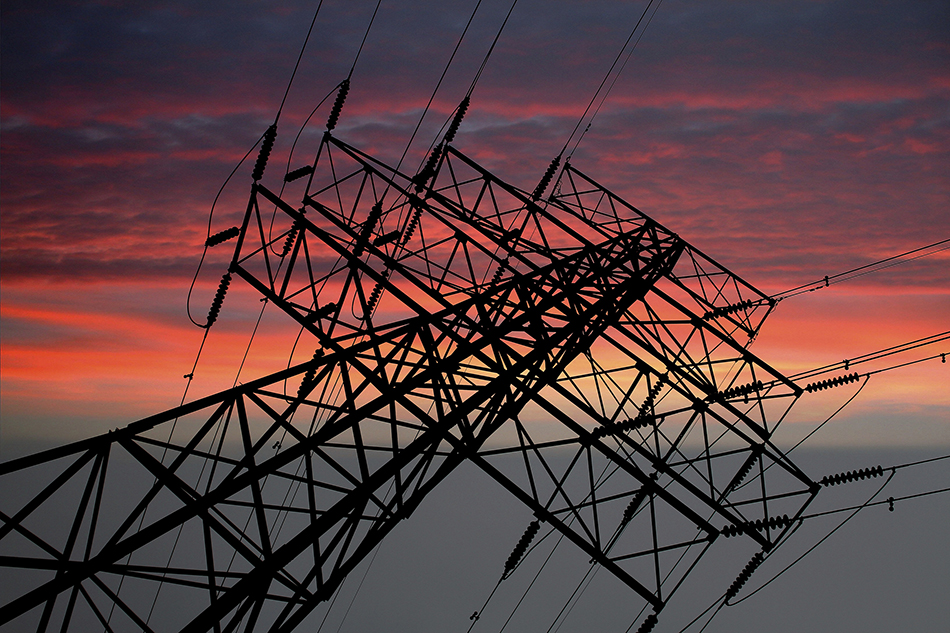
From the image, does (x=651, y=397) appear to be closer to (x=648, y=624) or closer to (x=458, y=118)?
(x=648, y=624)

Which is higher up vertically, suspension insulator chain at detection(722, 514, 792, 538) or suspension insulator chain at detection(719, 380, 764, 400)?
suspension insulator chain at detection(719, 380, 764, 400)

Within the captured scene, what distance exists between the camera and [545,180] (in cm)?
1580

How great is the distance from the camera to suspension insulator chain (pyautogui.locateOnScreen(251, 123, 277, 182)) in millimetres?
11305

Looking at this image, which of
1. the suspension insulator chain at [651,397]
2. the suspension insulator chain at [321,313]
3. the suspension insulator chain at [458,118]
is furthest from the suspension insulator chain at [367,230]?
the suspension insulator chain at [651,397]

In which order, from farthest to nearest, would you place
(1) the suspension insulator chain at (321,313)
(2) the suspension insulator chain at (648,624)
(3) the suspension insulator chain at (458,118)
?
(3) the suspension insulator chain at (458,118), (2) the suspension insulator chain at (648,624), (1) the suspension insulator chain at (321,313)

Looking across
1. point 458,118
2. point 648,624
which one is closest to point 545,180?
point 458,118

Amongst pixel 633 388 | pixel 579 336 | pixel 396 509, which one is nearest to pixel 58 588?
pixel 396 509

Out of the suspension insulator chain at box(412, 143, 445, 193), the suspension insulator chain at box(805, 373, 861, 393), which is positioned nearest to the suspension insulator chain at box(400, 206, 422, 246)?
the suspension insulator chain at box(412, 143, 445, 193)

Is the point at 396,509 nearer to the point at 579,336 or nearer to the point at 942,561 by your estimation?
the point at 579,336

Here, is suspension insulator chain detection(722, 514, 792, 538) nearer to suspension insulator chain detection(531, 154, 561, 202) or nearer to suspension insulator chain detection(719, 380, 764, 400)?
suspension insulator chain detection(719, 380, 764, 400)

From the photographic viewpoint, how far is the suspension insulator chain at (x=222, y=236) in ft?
38.5

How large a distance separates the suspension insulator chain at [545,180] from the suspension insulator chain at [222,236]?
19.5 feet

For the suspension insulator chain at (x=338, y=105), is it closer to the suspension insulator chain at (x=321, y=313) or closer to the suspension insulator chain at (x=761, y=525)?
the suspension insulator chain at (x=321, y=313)

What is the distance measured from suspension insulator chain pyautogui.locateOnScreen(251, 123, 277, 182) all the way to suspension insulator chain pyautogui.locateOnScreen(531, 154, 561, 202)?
5427 millimetres
